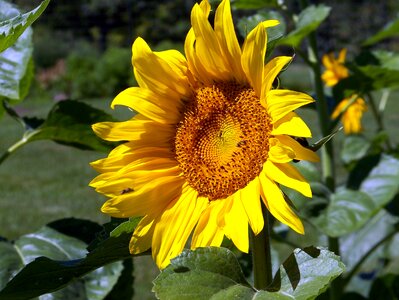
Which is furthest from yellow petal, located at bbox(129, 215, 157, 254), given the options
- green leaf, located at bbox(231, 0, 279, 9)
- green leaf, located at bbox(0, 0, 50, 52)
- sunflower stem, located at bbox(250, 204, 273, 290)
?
green leaf, located at bbox(231, 0, 279, 9)

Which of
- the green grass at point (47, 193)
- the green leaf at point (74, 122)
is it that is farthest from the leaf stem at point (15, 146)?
the green grass at point (47, 193)

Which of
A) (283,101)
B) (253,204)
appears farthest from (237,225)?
(283,101)

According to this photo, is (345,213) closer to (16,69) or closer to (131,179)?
(16,69)

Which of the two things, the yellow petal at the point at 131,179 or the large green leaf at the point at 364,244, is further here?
the large green leaf at the point at 364,244

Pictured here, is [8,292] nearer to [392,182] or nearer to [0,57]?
[0,57]

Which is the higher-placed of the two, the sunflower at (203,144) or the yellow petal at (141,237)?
the sunflower at (203,144)

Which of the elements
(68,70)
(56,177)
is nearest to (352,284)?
(56,177)

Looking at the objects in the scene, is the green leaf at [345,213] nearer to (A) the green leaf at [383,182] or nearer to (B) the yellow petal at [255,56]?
(A) the green leaf at [383,182]
